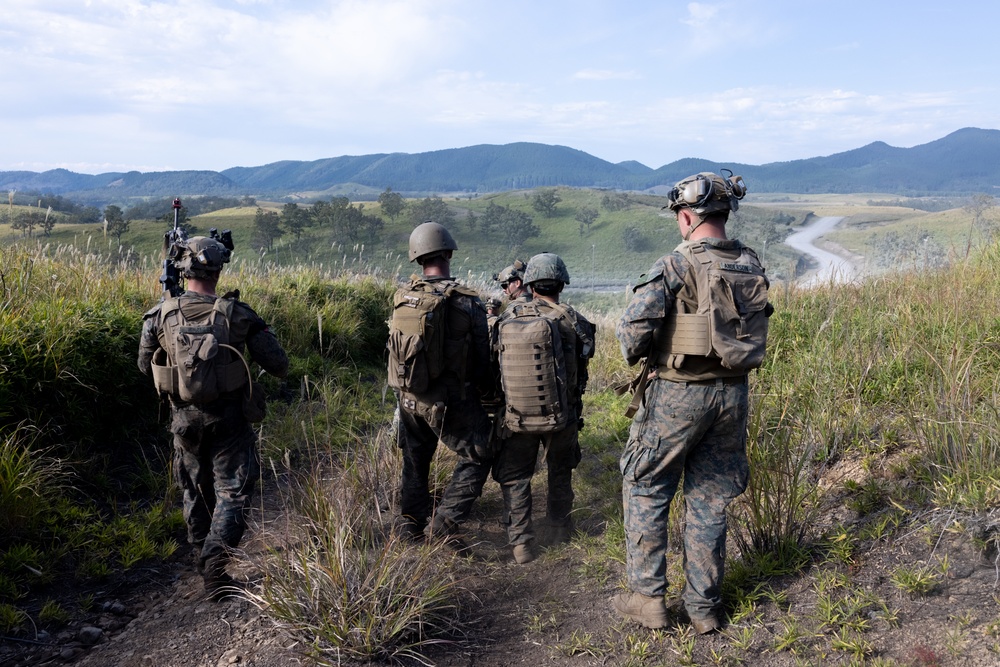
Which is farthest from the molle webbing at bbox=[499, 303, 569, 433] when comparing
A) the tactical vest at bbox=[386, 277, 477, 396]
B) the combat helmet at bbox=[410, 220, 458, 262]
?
the combat helmet at bbox=[410, 220, 458, 262]

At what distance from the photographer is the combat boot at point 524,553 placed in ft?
13.7

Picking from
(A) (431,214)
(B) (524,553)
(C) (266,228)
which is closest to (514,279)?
(B) (524,553)

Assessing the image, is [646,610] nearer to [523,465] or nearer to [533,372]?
[523,465]

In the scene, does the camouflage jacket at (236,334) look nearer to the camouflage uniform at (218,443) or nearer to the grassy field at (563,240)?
the camouflage uniform at (218,443)

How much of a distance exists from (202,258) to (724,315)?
9.58 feet

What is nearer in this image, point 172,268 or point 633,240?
point 172,268

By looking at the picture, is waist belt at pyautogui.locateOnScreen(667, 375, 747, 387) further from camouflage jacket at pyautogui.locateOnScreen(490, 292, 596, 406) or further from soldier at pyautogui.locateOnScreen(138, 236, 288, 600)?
soldier at pyautogui.locateOnScreen(138, 236, 288, 600)

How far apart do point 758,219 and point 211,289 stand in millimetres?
38241

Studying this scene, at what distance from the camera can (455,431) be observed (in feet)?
13.8

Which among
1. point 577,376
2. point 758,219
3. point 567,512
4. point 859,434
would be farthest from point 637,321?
point 758,219

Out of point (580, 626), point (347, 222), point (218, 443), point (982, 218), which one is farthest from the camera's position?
point (347, 222)

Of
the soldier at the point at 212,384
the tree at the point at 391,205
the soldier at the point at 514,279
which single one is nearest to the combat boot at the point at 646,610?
the soldier at the point at 212,384

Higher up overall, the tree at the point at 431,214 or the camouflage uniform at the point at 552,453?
the tree at the point at 431,214

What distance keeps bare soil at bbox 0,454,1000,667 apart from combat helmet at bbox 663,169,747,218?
203 centimetres
